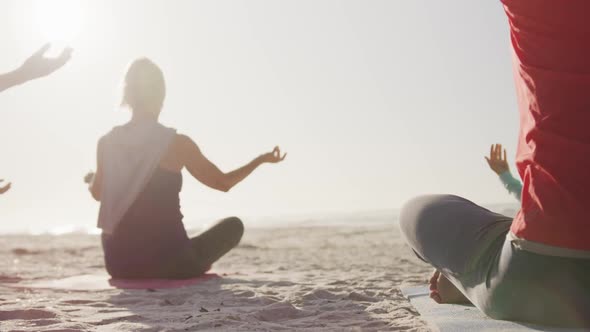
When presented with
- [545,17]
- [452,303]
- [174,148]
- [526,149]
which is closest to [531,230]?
[526,149]

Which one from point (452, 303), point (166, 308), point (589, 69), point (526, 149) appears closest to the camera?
point (589, 69)

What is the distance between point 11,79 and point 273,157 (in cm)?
192

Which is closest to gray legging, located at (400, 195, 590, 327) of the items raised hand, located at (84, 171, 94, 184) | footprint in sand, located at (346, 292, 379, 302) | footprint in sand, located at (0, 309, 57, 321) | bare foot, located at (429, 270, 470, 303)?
bare foot, located at (429, 270, 470, 303)

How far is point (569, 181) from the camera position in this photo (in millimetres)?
1667

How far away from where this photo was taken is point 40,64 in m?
2.34

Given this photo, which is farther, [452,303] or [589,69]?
[452,303]

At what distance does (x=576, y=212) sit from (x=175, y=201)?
10.5ft

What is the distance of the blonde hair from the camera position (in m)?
4.38

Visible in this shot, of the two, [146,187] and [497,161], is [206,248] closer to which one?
[146,187]

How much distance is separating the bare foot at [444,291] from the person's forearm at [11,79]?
1.84 m

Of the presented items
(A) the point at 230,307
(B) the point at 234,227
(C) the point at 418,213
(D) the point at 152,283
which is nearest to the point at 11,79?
(A) the point at 230,307

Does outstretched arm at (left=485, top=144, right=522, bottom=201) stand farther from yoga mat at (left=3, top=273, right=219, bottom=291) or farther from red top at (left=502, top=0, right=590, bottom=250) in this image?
yoga mat at (left=3, top=273, right=219, bottom=291)

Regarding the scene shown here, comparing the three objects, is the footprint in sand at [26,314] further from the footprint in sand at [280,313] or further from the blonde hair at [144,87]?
the blonde hair at [144,87]

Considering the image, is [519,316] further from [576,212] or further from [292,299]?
Result: [292,299]
